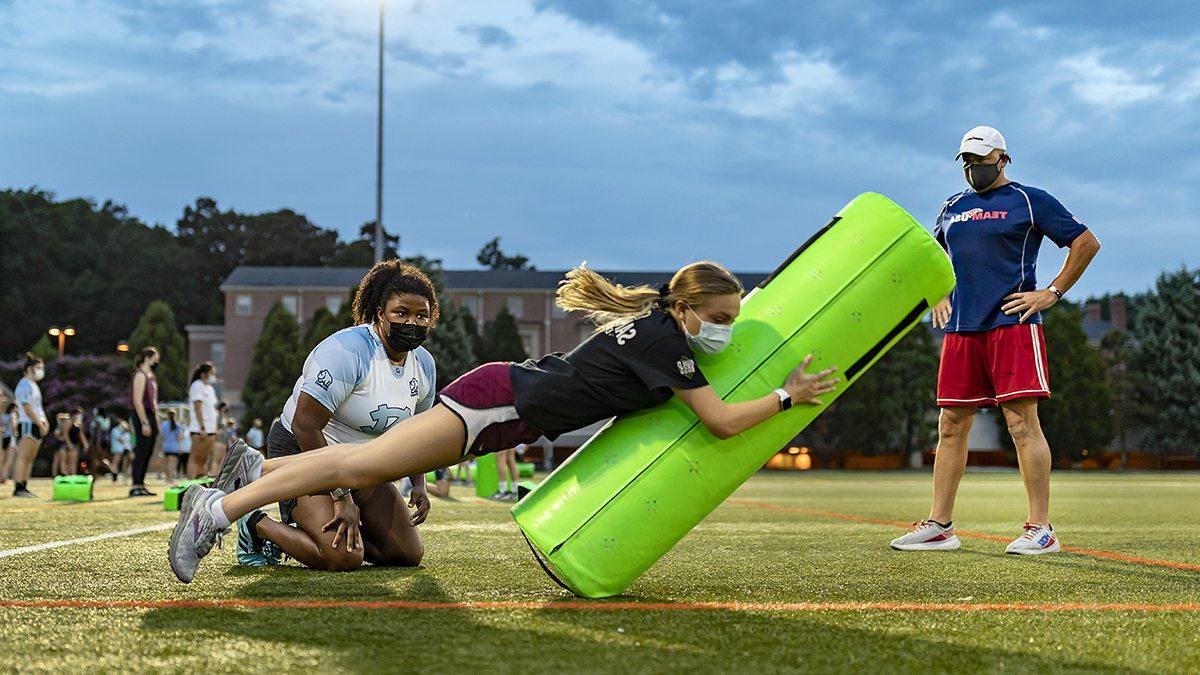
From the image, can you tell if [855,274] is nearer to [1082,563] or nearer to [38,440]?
[1082,563]

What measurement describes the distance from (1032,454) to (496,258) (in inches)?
4202

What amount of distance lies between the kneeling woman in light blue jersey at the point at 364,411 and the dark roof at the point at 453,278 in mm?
65479

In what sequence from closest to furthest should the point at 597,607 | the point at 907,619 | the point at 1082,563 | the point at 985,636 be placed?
the point at 985,636, the point at 907,619, the point at 597,607, the point at 1082,563

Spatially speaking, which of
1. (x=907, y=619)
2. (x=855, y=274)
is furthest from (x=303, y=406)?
(x=907, y=619)

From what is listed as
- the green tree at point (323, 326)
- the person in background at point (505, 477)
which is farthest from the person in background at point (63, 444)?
the green tree at point (323, 326)

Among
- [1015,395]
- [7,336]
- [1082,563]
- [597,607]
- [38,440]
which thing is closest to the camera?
[597,607]

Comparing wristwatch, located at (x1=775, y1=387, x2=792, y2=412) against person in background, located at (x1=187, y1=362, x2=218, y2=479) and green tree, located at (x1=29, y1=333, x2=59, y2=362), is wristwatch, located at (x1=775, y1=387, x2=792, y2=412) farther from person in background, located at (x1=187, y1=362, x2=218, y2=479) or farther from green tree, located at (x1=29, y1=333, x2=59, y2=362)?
green tree, located at (x1=29, y1=333, x2=59, y2=362)

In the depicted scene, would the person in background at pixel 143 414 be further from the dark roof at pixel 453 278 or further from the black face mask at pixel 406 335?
the dark roof at pixel 453 278

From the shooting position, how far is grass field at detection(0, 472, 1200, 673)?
9.89 feet

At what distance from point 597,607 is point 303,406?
1937 mm

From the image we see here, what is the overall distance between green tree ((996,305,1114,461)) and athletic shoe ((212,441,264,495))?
53701 mm

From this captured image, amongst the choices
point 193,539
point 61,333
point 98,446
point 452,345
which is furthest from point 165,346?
point 193,539

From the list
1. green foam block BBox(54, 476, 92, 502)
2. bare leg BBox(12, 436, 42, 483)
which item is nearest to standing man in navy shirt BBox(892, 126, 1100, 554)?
green foam block BBox(54, 476, 92, 502)

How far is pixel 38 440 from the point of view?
16.6m
